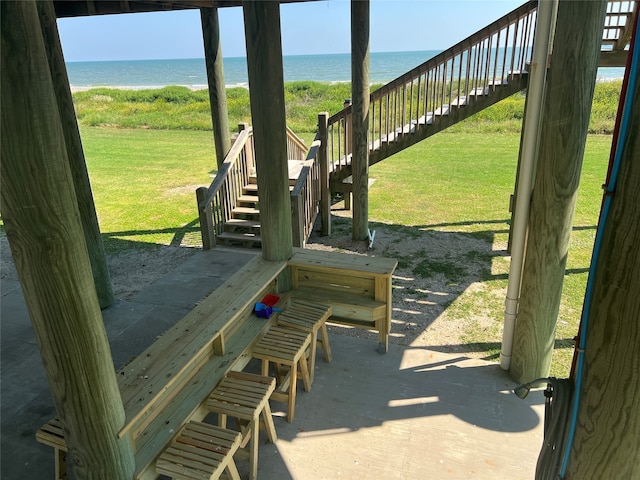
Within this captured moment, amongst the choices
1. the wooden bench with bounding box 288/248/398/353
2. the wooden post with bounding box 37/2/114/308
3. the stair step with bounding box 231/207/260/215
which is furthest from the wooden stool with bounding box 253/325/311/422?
the stair step with bounding box 231/207/260/215

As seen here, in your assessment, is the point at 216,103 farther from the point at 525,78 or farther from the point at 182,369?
the point at 182,369

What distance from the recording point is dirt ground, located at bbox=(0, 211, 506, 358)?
17.1ft

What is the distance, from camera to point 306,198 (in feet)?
24.9

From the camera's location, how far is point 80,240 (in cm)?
216

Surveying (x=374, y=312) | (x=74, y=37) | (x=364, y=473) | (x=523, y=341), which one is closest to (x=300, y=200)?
(x=374, y=312)

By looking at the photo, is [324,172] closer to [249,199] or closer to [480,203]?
[249,199]

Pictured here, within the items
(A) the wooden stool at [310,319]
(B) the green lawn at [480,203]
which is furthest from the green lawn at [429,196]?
(A) the wooden stool at [310,319]

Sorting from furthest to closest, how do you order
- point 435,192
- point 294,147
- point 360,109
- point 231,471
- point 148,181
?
1. point 148,181
2. point 435,192
3. point 294,147
4. point 360,109
5. point 231,471

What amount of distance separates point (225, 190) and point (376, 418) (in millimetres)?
4696

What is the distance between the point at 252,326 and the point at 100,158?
1316 cm

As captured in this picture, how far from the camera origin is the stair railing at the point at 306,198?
683 cm

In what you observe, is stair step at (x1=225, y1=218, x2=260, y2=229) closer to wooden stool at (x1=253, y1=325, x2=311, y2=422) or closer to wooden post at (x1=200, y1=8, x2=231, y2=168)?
wooden post at (x1=200, y1=8, x2=231, y2=168)

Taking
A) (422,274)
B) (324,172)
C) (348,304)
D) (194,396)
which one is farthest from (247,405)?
(324,172)

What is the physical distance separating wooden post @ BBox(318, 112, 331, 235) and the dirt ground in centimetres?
31
